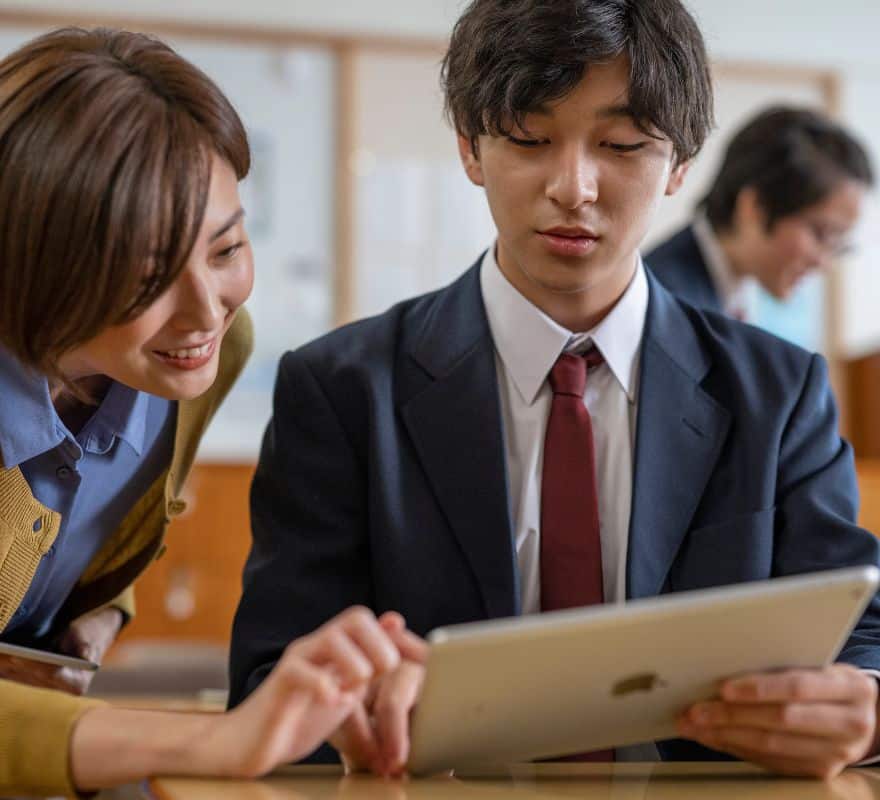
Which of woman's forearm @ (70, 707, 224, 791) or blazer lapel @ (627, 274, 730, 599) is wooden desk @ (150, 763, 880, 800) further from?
blazer lapel @ (627, 274, 730, 599)

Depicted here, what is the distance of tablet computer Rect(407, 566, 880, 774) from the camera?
853 mm

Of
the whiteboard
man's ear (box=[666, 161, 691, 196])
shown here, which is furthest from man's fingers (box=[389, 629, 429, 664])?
the whiteboard

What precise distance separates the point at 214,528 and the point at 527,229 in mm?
2538

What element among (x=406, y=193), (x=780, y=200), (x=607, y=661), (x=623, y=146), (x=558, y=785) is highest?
(x=406, y=193)

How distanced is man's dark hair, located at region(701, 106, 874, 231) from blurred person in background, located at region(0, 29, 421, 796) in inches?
68.5

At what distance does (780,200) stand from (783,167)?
0.23 ft

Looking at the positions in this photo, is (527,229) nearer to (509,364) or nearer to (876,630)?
(509,364)

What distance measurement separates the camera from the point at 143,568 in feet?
5.09

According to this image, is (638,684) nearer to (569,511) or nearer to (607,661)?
(607,661)

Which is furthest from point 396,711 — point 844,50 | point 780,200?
point 844,50

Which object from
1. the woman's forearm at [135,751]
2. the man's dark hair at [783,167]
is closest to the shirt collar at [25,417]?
the woman's forearm at [135,751]

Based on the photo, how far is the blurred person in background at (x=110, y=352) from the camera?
94 cm

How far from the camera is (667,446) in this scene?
134 centimetres

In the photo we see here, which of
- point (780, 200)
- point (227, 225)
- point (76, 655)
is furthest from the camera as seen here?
point (780, 200)
